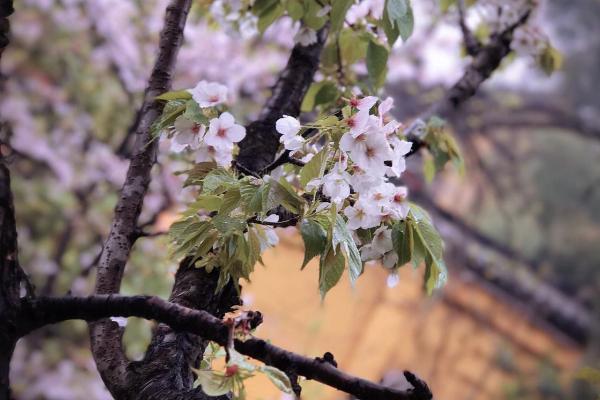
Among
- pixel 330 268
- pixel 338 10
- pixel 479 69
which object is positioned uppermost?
pixel 479 69

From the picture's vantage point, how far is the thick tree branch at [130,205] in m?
0.86

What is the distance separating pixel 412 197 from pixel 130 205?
296cm

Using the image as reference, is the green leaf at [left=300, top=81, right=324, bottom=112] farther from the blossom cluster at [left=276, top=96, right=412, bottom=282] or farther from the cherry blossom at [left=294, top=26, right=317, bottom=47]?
the blossom cluster at [left=276, top=96, right=412, bottom=282]

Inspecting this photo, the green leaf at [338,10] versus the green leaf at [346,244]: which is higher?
the green leaf at [338,10]

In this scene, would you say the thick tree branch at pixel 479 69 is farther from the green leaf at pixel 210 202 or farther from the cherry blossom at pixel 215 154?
the green leaf at pixel 210 202

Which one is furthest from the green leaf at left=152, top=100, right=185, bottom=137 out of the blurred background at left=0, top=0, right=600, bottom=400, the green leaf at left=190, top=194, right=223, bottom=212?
the blurred background at left=0, top=0, right=600, bottom=400

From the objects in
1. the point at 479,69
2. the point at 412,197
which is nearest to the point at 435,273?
the point at 479,69

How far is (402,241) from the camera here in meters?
0.84

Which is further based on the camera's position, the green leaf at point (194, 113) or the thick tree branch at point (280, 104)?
the thick tree branch at point (280, 104)

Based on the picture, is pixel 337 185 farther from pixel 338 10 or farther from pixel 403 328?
pixel 403 328

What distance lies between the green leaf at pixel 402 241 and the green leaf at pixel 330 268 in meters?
0.09

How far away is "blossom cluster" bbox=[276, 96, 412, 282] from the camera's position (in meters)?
0.76

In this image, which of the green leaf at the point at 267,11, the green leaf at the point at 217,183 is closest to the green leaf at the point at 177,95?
the green leaf at the point at 217,183

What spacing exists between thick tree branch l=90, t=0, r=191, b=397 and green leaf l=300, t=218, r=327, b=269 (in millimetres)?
279
